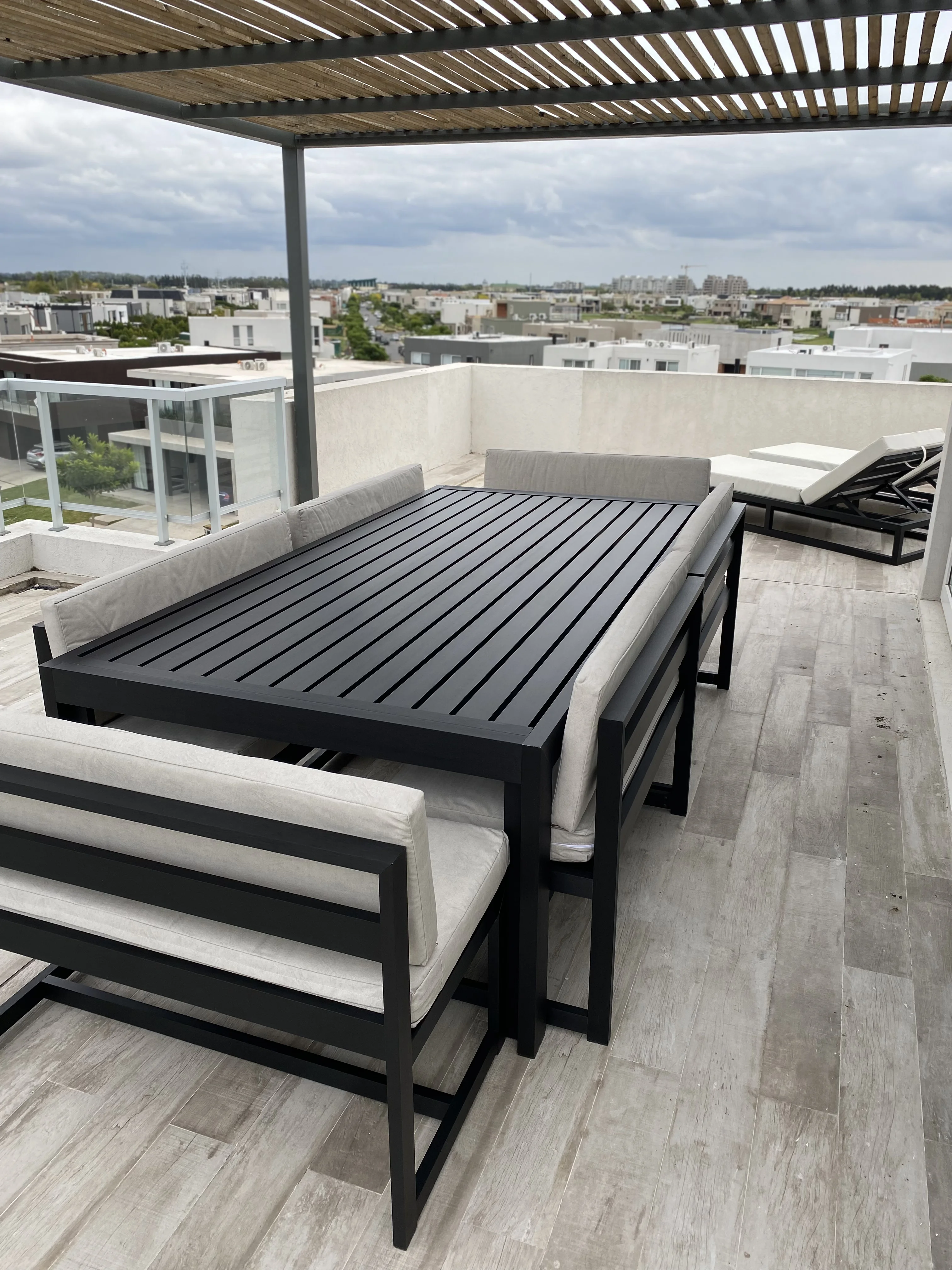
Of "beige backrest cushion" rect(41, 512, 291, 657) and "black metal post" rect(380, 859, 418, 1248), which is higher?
"beige backrest cushion" rect(41, 512, 291, 657)

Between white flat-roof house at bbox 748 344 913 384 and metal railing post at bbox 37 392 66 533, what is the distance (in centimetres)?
871

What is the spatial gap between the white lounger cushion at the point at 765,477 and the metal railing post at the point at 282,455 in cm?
255

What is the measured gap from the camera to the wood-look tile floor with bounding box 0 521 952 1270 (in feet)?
4.66

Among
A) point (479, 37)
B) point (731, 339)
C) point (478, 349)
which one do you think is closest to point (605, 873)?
point (479, 37)

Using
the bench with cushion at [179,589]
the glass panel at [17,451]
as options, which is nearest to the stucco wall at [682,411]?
the glass panel at [17,451]

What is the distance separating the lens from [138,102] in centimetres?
414

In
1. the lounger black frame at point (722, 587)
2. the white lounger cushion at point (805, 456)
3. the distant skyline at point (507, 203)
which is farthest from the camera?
the distant skyline at point (507, 203)

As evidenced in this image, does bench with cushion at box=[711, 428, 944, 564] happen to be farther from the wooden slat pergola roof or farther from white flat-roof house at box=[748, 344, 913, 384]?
white flat-roof house at box=[748, 344, 913, 384]

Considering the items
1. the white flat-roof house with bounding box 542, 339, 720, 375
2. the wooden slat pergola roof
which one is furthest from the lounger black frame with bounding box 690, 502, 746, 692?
the white flat-roof house with bounding box 542, 339, 720, 375

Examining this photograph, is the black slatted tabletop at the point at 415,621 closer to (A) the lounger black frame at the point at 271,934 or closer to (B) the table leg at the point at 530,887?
(B) the table leg at the point at 530,887

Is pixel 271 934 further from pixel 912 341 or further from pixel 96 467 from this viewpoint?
pixel 912 341

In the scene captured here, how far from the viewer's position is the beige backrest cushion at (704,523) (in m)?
2.50

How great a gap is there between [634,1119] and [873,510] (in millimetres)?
4840

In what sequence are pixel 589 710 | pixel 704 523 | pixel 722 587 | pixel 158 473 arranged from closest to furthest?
pixel 589 710 < pixel 704 523 < pixel 722 587 < pixel 158 473
